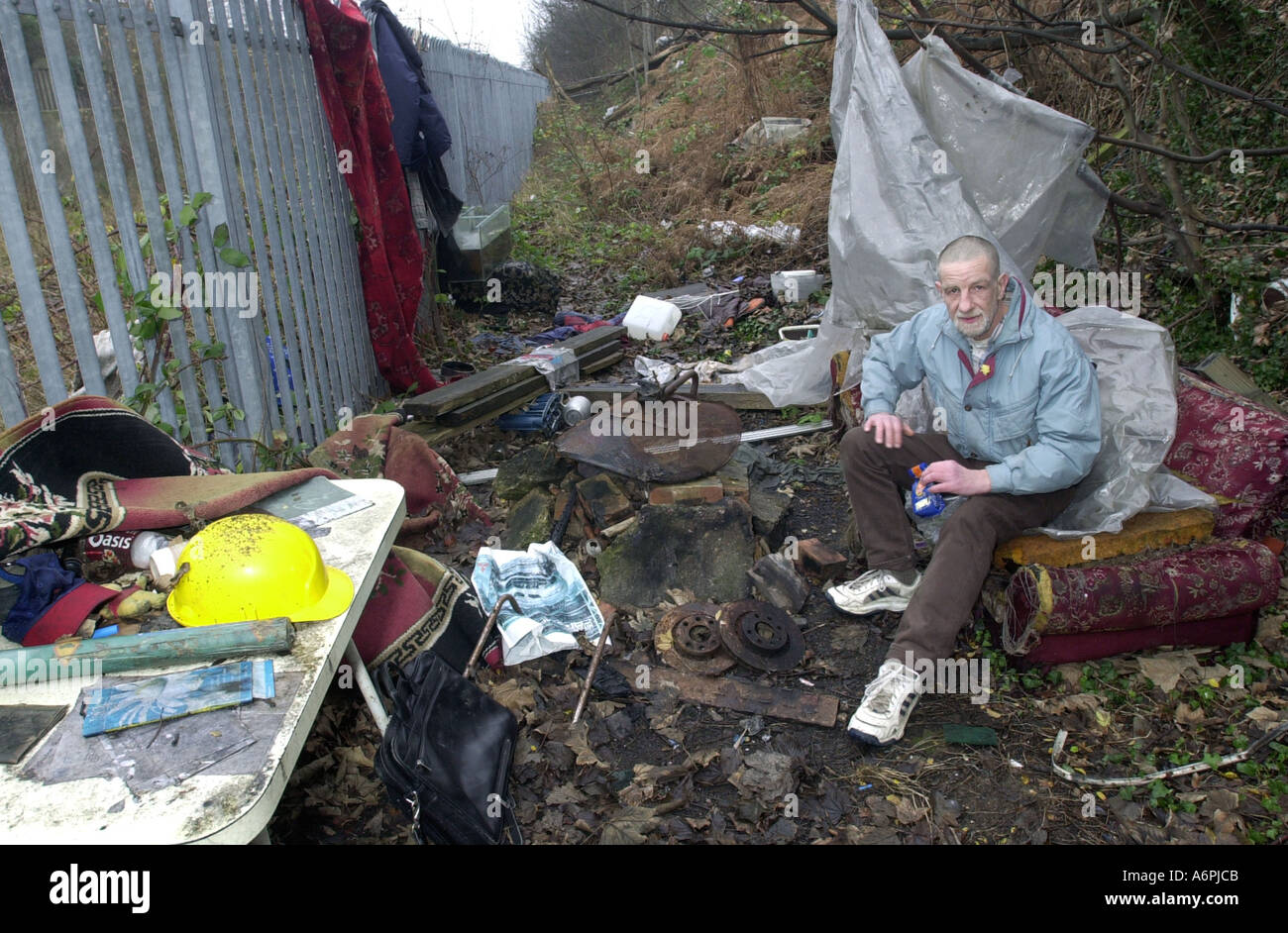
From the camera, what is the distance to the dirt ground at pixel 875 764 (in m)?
2.62

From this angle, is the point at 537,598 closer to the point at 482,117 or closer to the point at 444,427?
the point at 444,427

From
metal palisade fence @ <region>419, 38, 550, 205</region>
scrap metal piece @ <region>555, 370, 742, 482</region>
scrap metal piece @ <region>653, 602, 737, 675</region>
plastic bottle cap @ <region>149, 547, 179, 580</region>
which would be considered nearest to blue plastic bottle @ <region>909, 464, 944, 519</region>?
scrap metal piece @ <region>653, 602, 737, 675</region>

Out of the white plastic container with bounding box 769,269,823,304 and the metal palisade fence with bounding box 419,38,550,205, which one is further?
the metal palisade fence with bounding box 419,38,550,205

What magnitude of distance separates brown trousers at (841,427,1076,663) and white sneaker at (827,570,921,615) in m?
0.08

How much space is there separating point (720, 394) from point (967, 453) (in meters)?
2.31

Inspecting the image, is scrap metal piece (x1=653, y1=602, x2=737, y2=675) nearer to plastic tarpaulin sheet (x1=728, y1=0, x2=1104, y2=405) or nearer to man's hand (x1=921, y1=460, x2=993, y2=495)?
man's hand (x1=921, y1=460, x2=993, y2=495)

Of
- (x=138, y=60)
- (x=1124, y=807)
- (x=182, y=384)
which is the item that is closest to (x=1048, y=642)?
(x=1124, y=807)

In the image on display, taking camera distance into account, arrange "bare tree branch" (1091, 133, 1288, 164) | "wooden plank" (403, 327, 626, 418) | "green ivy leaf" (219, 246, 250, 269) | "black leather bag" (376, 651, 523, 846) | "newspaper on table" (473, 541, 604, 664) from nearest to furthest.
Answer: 1. "black leather bag" (376, 651, 523, 846)
2. "newspaper on table" (473, 541, 604, 664)
3. "green ivy leaf" (219, 246, 250, 269)
4. "bare tree branch" (1091, 133, 1288, 164)
5. "wooden plank" (403, 327, 626, 418)

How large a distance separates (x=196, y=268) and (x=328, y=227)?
4.93ft

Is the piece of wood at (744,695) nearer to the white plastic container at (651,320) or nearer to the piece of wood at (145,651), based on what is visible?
the piece of wood at (145,651)

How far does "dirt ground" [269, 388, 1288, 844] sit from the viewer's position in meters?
2.62

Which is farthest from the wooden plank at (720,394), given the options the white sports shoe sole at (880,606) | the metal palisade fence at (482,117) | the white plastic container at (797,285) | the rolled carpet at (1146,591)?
the metal palisade fence at (482,117)

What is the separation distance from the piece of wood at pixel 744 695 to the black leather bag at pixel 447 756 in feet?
2.33
